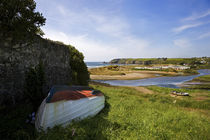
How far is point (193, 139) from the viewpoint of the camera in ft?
13.7

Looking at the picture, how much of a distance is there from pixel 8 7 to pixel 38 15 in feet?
4.17

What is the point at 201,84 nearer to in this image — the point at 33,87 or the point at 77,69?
the point at 77,69

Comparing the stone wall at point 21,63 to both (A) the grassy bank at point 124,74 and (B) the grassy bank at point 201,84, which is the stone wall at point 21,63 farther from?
(B) the grassy bank at point 201,84

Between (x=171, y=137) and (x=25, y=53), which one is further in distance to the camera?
(x=25, y=53)

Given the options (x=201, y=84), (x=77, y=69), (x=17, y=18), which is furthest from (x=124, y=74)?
(x=17, y=18)

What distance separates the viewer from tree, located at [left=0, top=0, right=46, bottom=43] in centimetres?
508

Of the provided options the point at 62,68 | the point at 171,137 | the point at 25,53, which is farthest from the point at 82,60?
the point at 171,137

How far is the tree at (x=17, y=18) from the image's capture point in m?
5.08

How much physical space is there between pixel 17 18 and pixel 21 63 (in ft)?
8.48

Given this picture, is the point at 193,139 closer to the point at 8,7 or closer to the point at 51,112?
the point at 51,112

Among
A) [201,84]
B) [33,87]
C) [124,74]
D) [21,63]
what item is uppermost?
[21,63]

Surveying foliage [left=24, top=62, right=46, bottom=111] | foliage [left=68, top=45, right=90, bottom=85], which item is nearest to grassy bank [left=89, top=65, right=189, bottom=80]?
foliage [left=68, top=45, right=90, bottom=85]

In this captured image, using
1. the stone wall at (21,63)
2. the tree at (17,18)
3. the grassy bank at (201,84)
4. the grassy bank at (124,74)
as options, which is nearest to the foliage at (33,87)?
the stone wall at (21,63)

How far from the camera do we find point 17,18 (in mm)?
5465
